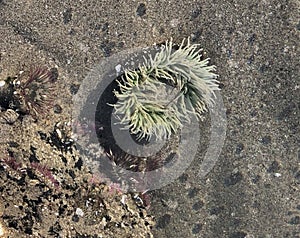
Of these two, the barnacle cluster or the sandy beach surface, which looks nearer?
the barnacle cluster

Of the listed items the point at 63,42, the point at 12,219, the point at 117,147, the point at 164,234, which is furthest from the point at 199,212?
the point at 63,42

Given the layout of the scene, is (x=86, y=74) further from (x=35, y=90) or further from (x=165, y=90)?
(x=165, y=90)

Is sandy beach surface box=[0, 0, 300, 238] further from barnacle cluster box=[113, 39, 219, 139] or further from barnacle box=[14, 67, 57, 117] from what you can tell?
barnacle cluster box=[113, 39, 219, 139]

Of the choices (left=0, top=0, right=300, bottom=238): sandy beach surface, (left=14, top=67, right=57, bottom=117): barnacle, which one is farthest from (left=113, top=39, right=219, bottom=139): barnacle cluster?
(left=14, top=67, right=57, bottom=117): barnacle

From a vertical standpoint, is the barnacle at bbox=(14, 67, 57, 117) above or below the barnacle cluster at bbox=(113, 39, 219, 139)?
below

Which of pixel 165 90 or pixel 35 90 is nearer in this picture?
pixel 165 90

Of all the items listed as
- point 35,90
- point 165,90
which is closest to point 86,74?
point 35,90

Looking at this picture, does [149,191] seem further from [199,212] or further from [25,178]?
[25,178]
